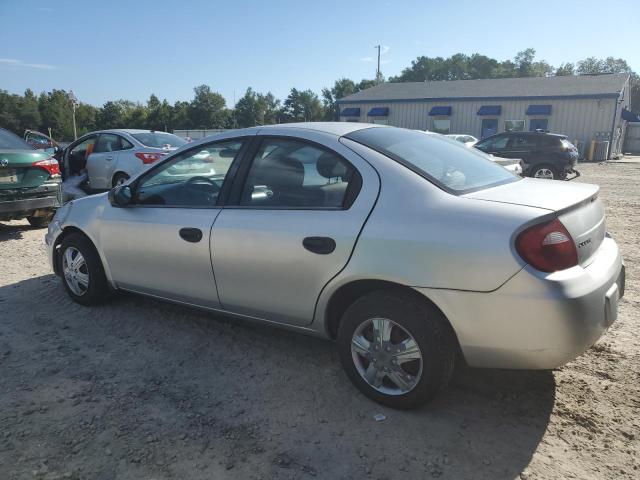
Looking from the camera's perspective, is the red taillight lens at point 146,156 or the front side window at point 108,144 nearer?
the red taillight lens at point 146,156

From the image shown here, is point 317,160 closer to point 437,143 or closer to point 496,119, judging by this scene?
point 437,143

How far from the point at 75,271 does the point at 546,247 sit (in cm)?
385

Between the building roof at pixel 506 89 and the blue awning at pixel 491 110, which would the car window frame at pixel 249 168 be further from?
the blue awning at pixel 491 110

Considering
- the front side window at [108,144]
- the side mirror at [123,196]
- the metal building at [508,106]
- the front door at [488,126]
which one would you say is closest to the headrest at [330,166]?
the side mirror at [123,196]

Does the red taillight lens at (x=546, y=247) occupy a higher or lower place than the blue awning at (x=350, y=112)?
lower

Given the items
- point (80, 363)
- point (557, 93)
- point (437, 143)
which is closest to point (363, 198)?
Result: point (437, 143)

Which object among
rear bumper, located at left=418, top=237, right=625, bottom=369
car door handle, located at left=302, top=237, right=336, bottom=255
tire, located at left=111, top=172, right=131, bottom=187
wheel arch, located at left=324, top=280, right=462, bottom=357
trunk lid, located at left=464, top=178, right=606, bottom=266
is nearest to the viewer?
rear bumper, located at left=418, top=237, right=625, bottom=369

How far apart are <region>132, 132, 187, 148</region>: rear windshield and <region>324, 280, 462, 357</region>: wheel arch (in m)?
8.36

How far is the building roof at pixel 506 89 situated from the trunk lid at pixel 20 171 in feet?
94.5

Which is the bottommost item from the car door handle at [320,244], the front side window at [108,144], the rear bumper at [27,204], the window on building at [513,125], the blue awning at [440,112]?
the rear bumper at [27,204]

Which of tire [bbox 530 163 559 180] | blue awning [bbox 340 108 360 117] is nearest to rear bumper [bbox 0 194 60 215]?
tire [bbox 530 163 559 180]

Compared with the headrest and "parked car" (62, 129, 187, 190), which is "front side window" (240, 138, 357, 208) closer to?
the headrest

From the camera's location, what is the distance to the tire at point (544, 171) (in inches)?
571

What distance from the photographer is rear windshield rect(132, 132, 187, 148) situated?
1030 cm
